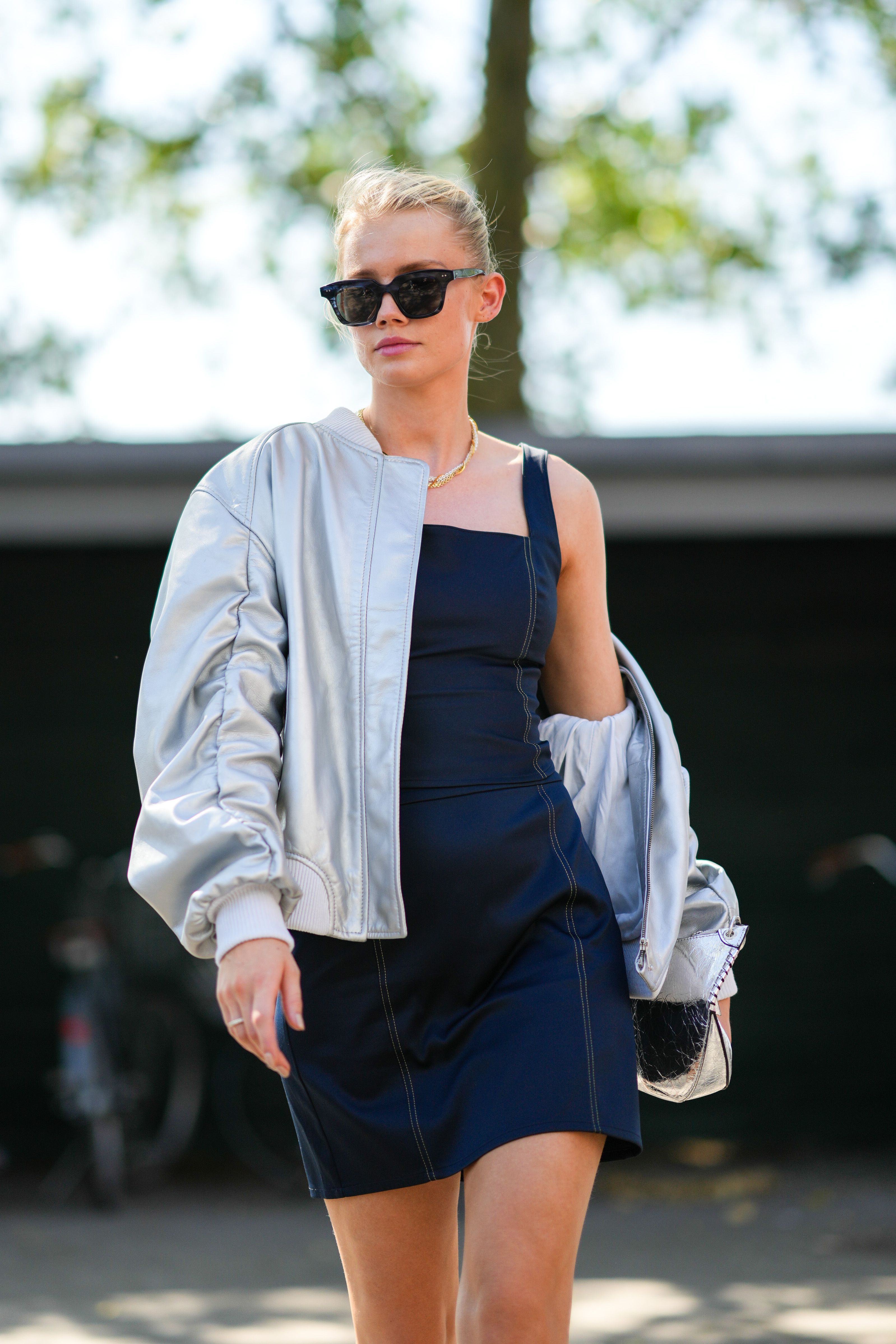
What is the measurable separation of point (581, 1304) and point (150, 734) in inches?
126

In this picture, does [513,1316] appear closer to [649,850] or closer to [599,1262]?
[649,850]

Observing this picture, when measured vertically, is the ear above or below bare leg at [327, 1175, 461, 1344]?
above

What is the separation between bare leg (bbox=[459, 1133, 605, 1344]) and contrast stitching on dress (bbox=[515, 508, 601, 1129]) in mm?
84

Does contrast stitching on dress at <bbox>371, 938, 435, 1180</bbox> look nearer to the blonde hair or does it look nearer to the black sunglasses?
the black sunglasses

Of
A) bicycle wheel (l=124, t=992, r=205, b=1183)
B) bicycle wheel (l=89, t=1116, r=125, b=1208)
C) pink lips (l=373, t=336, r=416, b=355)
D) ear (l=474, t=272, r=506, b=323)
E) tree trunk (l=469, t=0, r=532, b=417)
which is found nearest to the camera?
pink lips (l=373, t=336, r=416, b=355)

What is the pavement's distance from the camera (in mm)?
4328

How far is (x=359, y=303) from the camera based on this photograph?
2.24m

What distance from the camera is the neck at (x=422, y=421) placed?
233cm

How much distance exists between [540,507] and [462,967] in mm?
709

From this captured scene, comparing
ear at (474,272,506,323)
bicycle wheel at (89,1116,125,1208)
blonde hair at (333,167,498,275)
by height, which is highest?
blonde hair at (333,167,498,275)

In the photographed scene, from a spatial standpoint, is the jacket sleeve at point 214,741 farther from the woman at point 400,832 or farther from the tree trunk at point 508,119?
the tree trunk at point 508,119

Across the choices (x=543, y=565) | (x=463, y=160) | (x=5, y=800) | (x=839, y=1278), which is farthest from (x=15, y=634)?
(x=463, y=160)

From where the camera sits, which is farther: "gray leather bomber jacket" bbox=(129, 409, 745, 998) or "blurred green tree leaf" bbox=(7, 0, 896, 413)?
"blurred green tree leaf" bbox=(7, 0, 896, 413)

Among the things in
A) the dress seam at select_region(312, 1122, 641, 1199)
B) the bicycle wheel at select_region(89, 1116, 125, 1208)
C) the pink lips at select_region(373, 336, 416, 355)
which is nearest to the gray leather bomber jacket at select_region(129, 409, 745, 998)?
the pink lips at select_region(373, 336, 416, 355)
